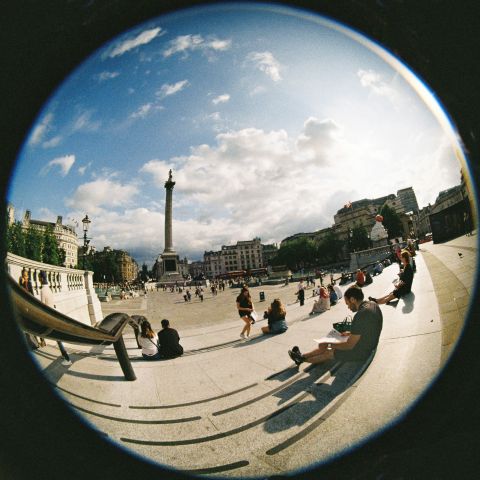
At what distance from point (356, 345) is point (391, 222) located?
70 cm

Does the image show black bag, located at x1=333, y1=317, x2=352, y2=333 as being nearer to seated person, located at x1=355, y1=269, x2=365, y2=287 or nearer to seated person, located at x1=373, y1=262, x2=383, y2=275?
seated person, located at x1=355, y1=269, x2=365, y2=287

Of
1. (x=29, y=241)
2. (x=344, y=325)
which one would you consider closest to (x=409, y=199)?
(x=344, y=325)

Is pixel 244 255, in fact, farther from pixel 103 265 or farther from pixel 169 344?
pixel 103 265

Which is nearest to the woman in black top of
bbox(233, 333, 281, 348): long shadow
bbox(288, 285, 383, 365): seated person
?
bbox(233, 333, 281, 348): long shadow

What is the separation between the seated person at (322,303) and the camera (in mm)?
1540

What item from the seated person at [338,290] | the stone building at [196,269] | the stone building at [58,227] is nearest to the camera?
the stone building at [58,227]

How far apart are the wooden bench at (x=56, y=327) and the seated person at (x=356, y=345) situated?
2.93 ft

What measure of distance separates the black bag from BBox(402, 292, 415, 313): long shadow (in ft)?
0.91

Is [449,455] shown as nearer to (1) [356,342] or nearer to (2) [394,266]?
(1) [356,342]

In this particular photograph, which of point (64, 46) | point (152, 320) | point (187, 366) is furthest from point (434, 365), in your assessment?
point (64, 46)

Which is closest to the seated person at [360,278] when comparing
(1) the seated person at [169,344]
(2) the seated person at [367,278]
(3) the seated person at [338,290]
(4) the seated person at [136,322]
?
(2) the seated person at [367,278]

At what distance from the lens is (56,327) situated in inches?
44.8

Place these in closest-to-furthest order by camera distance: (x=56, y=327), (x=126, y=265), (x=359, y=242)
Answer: (x=56, y=327) → (x=126, y=265) → (x=359, y=242)

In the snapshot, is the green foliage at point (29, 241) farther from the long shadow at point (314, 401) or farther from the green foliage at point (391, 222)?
the green foliage at point (391, 222)
